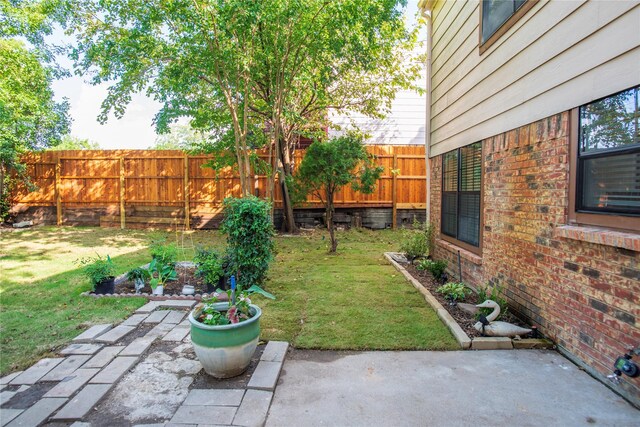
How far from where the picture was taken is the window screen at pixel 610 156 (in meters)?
2.49

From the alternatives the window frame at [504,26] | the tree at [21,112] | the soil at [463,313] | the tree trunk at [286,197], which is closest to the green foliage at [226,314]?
the soil at [463,313]

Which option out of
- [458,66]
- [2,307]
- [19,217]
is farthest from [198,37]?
[19,217]

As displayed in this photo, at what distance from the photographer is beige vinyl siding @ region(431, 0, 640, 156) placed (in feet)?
8.34

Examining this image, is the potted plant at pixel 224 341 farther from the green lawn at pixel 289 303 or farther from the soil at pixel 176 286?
the soil at pixel 176 286

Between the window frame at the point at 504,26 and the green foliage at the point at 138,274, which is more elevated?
the window frame at the point at 504,26

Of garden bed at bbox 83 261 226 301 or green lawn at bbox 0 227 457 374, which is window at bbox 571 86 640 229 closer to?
green lawn at bbox 0 227 457 374

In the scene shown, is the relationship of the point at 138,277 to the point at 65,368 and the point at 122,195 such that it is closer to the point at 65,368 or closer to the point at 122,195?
the point at 65,368

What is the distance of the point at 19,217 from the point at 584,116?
1443cm

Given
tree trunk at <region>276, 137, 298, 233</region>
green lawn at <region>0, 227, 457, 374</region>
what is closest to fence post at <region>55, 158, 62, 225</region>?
green lawn at <region>0, 227, 457, 374</region>

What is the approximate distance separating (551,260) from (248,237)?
3.55 m

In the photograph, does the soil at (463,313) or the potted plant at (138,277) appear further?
the potted plant at (138,277)

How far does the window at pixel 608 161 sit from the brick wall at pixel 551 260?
0.14m

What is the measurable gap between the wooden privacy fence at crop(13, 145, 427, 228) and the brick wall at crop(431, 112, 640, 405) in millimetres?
6982

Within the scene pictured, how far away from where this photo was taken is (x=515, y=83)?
3848mm
